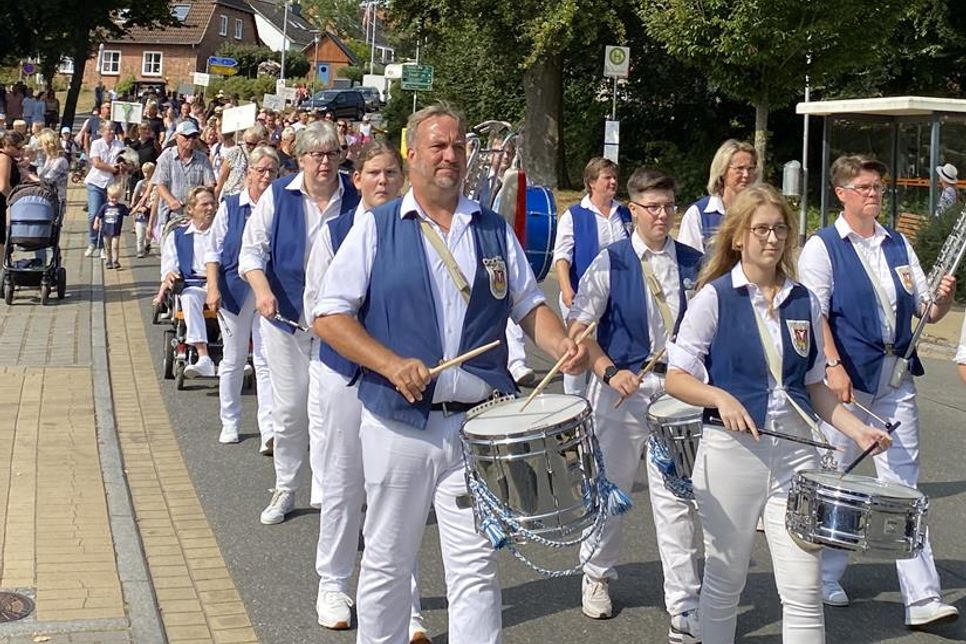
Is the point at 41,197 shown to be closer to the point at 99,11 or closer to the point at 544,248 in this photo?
the point at 544,248

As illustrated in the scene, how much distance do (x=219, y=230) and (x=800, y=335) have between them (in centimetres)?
506

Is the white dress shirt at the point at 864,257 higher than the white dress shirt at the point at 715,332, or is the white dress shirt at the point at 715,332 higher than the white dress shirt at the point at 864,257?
the white dress shirt at the point at 864,257

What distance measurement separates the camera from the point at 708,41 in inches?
1035

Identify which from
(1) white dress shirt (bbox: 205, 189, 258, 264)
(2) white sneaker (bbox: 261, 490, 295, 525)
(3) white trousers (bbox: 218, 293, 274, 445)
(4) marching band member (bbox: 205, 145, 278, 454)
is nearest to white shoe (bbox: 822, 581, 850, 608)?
(2) white sneaker (bbox: 261, 490, 295, 525)

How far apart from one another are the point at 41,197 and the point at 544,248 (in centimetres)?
634

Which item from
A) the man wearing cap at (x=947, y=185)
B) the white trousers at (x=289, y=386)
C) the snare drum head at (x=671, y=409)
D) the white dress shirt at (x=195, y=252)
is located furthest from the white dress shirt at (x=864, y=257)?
the man wearing cap at (x=947, y=185)

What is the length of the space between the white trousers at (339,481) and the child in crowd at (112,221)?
13.7 meters

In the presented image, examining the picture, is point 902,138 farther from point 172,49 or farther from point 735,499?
point 172,49

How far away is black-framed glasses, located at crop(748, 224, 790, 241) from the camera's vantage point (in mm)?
5098

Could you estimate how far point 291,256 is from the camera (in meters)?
7.63

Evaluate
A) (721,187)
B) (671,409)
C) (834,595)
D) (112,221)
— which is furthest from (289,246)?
(112,221)

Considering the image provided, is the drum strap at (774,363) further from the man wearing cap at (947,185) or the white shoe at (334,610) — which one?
the man wearing cap at (947,185)

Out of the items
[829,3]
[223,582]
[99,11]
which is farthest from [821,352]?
[99,11]

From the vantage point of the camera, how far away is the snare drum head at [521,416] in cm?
444
